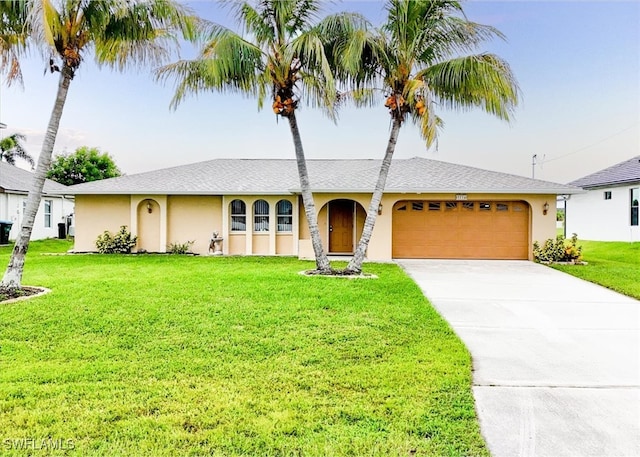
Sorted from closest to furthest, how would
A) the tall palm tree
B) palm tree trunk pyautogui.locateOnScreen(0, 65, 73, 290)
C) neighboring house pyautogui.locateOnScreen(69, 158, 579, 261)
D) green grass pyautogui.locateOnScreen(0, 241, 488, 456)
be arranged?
green grass pyautogui.locateOnScreen(0, 241, 488, 456) < the tall palm tree < palm tree trunk pyautogui.locateOnScreen(0, 65, 73, 290) < neighboring house pyautogui.locateOnScreen(69, 158, 579, 261)

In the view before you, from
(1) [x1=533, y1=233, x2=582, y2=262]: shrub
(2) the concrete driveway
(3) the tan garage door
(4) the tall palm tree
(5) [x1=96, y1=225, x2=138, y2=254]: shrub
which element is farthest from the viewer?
(5) [x1=96, y1=225, x2=138, y2=254]: shrub

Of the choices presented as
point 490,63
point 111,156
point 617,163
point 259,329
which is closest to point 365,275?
point 259,329

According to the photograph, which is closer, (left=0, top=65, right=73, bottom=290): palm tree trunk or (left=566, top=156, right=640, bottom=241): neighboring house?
(left=0, top=65, right=73, bottom=290): palm tree trunk

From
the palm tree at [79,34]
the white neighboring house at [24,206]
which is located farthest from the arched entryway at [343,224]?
the white neighboring house at [24,206]

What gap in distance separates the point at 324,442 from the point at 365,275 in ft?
27.1

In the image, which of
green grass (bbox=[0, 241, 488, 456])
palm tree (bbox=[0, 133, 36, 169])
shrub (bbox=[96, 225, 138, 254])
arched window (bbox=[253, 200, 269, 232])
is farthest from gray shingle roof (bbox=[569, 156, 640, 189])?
palm tree (bbox=[0, 133, 36, 169])

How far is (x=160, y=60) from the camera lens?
10.2 m

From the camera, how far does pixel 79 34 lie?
866 cm

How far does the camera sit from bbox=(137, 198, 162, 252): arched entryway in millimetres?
16875

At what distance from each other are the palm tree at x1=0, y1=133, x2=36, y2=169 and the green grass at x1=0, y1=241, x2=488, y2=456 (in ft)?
101

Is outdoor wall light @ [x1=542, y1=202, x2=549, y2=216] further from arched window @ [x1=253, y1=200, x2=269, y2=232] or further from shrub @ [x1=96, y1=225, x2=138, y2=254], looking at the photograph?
shrub @ [x1=96, y1=225, x2=138, y2=254]

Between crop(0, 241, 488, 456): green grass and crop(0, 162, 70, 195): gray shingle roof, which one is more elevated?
crop(0, 162, 70, 195): gray shingle roof

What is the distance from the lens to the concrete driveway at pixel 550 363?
3.28 m

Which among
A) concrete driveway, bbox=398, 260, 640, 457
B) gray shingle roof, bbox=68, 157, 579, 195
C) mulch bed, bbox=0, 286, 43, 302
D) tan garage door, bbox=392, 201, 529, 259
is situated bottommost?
concrete driveway, bbox=398, 260, 640, 457
